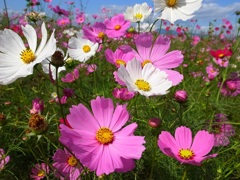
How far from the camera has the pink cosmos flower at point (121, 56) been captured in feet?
2.63

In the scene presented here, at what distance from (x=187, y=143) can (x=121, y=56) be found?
1.01ft

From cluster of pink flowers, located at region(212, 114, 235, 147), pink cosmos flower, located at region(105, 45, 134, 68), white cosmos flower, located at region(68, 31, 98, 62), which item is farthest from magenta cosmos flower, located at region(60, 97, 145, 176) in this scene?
white cosmos flower, located at region(68, 31, 98, 62)

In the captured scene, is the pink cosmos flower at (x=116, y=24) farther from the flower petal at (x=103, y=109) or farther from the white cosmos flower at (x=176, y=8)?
the flower petal at (x=103, y=109)

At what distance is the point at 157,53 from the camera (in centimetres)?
82

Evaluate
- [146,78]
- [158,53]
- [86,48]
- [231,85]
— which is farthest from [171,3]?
[86,48]

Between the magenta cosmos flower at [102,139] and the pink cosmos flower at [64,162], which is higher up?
the magenta cosmos flower at [102,139]

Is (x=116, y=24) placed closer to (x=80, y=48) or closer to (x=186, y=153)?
(x=80, y=48)

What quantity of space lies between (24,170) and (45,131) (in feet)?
2.08

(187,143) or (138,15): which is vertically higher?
(138,15)

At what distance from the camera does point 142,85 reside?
0.73 meters

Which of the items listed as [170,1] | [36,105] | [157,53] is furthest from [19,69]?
[170,1]

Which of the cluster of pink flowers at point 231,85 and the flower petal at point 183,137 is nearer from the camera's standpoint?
the flower petal at point 183,137

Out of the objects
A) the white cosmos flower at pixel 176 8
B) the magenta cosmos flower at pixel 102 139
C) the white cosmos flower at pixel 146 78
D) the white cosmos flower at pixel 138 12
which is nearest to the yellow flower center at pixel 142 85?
the white cosmos flower at pixel 146 78

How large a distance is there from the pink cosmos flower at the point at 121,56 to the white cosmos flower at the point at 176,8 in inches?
5.6
